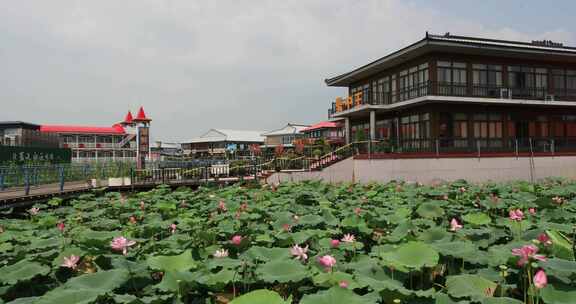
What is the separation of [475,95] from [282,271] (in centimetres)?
2358

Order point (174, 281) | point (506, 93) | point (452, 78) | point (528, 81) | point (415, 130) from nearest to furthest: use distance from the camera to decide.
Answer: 1. point (174, 281)
2. point (452, 78)
3. point (506, 93)
4. point (415, 130)
5. point (528, 81)

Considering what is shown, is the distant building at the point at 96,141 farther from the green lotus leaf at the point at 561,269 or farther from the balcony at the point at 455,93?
the green lotus leaf at the point at 561,269

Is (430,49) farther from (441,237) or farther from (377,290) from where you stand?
(377,290)

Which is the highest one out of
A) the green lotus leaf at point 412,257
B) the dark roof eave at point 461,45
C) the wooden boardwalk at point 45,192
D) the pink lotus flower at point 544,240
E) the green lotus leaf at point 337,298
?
the dark roof eave at point 461,45

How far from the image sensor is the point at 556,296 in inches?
84.5

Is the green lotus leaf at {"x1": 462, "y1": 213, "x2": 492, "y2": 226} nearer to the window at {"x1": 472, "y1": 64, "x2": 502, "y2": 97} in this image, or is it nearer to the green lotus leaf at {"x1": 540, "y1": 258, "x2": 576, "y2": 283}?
the green lotus leaf at {"x1": 540, "y1": 258, "x2": 576, "y2": 283}

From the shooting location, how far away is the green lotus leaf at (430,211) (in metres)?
4.95

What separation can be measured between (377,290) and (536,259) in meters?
1.00

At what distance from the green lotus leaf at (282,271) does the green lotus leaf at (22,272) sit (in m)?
1.48

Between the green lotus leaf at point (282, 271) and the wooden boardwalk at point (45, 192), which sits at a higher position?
the green lotus leaf at point (282, 271)

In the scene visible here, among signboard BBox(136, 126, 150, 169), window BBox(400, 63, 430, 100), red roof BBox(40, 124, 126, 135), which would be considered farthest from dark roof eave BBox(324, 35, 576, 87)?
red roof BBox(40, 124, 126, 135)

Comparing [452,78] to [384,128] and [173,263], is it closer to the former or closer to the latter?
[384,128]

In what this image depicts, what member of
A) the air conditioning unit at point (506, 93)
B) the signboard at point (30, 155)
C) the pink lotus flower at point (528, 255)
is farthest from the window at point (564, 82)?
the signboard at point (30, 155)

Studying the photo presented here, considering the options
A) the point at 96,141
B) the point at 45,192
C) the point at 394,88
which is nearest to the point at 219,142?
the point at 96,141
